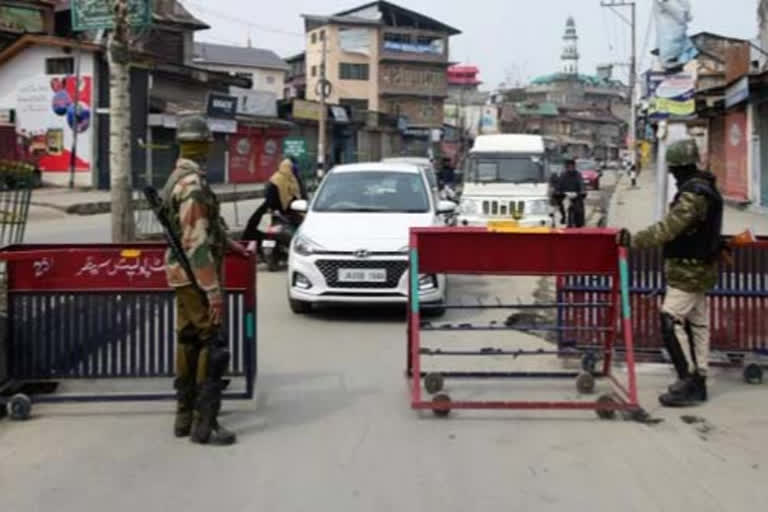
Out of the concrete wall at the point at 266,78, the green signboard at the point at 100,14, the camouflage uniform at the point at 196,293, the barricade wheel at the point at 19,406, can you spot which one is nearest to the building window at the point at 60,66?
the green signboard at the point at 100,14

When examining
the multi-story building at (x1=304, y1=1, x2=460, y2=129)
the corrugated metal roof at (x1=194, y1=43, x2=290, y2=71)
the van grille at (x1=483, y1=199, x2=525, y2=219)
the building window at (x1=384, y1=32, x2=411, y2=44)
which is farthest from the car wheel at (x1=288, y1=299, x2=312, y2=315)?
the building window at (x1=384, y1=32, x2=411, y2=44)

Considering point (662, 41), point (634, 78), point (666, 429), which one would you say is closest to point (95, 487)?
point (666, 429)

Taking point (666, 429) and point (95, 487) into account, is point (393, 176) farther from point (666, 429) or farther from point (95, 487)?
point (95, 487)

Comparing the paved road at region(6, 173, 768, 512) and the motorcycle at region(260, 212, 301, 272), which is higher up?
the motorcycle at region(260, 212, 301, 272)

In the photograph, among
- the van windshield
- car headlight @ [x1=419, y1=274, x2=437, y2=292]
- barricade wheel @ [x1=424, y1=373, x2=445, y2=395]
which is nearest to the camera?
barricade wheel @ [x1=424, y1=373, x2=445, y2=395]

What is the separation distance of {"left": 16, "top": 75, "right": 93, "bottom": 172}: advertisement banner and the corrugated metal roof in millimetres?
47301

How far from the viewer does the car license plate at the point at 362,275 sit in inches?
405

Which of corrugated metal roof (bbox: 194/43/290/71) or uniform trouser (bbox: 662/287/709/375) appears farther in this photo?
corrugated metal roof (bbox: 194/43/290/71)

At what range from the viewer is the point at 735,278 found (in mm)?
8148

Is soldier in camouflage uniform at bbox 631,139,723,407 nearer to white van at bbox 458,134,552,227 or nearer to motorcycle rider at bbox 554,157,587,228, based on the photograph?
white van at bbox 458,134,552,227

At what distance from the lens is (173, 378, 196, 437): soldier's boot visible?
6.08 meters

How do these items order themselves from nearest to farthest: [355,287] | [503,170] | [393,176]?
[355,287], [393,176], [503,170]

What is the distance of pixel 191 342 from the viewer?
605cm

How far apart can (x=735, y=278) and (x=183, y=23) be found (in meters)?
42.8
